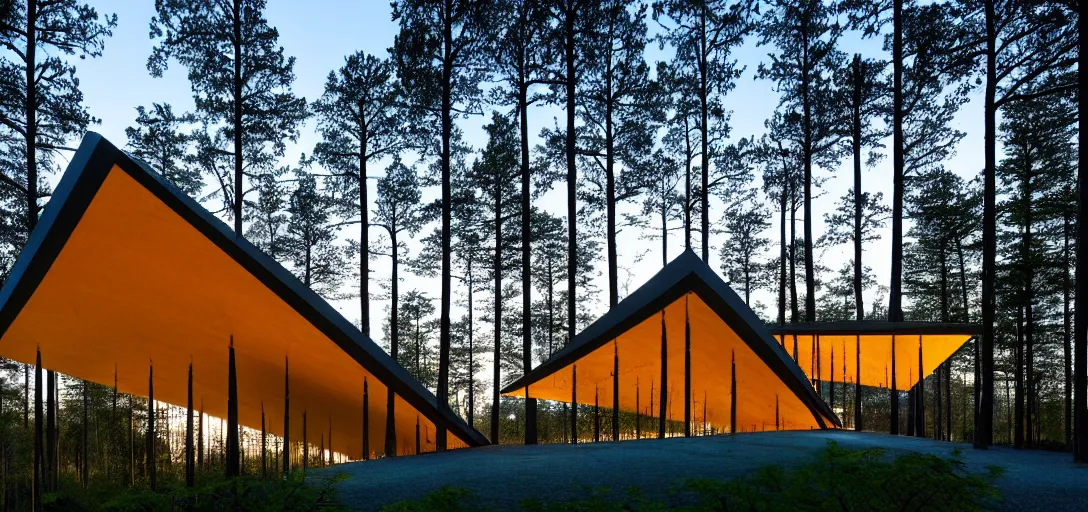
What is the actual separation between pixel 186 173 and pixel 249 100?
737cm

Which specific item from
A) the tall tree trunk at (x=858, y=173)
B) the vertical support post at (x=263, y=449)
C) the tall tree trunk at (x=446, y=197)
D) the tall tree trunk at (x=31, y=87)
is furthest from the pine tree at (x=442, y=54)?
the tall tree trunk at (x=858, y=173)

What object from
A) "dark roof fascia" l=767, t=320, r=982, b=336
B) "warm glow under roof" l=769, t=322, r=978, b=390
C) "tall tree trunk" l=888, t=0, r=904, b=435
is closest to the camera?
"dark roof fascia" l=767, t=320, r=982, b=336

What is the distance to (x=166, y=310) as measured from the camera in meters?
7.67

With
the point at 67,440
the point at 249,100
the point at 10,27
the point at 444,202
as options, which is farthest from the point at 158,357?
the point at 67,440

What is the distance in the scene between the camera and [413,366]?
33312 millimetres

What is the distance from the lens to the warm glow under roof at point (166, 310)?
18.7 feet

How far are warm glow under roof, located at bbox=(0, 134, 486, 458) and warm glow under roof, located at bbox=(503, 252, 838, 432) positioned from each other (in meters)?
3.08

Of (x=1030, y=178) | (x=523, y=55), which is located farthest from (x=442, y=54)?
(x=1030, y=178)

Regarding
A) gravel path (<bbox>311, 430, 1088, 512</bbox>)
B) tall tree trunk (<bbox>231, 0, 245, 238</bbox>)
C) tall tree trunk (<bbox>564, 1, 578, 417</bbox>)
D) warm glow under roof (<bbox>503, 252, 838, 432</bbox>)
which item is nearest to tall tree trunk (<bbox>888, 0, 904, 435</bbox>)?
warm glow under roof (<bbox>503, 252, 838, 432</bbox>)

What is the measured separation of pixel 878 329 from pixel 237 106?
59.1 ft

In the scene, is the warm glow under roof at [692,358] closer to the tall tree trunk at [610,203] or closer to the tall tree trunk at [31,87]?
the tall tree trunk at [610,203]

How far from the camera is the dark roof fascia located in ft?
38.4

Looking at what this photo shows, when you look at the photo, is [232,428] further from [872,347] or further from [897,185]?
[897,185]

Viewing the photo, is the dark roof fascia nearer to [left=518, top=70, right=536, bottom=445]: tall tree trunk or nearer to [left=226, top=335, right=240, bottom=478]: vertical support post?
[left=518, top=70, right=536, bottom=445]: tall tree trunk
